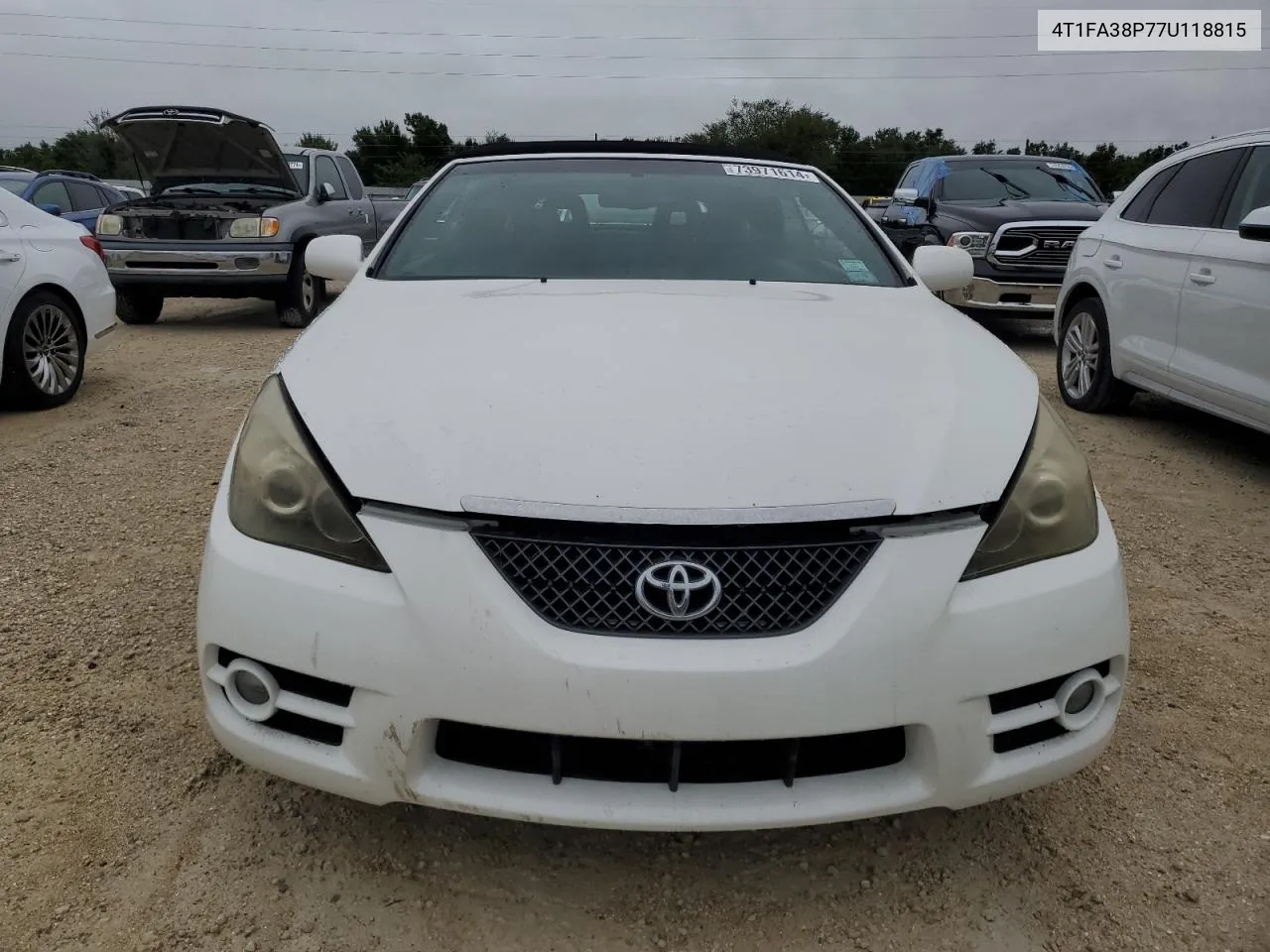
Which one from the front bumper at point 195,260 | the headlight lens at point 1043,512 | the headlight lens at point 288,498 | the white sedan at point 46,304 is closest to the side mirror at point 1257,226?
the headlight lens at point 1043,512

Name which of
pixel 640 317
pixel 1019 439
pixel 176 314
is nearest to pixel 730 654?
pixel 1019 439

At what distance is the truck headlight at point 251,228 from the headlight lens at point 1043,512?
797 cm

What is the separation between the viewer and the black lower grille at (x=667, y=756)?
1593mm

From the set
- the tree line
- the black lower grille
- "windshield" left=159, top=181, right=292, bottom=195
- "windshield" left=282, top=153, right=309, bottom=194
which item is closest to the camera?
the black lower grille

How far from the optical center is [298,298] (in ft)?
29.4

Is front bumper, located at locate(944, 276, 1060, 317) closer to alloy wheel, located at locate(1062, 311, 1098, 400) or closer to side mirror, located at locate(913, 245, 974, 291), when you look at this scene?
alloy wheel, located at locate(1062, 311, 1098, 400)

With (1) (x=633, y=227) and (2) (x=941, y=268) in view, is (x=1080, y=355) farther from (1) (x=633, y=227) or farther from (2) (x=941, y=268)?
(1) (x=633, y=227)

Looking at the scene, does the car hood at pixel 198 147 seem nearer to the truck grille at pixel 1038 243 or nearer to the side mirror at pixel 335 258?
the side mirror at pixel 335 258

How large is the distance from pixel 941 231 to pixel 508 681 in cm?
791

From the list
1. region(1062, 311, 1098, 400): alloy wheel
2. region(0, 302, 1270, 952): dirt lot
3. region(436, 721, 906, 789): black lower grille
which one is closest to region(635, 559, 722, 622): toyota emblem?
region(436, 721, 906, 789): black lower grille

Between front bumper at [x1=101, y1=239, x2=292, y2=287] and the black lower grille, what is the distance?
7.83 meters

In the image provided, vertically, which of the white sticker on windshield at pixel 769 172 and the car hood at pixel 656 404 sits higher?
the white sticker on windshield at pixel 769 172

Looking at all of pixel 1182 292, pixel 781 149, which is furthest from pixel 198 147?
pixel 781 149

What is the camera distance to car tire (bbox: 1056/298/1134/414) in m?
5.57
